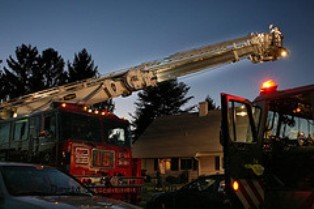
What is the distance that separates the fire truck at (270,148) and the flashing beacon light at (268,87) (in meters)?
0.02

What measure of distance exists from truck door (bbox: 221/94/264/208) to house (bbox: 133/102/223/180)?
→ 23.0 metres

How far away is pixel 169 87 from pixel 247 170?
2171 inches

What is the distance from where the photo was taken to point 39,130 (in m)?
11.0

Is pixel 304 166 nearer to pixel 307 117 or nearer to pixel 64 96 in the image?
pixel 307 117

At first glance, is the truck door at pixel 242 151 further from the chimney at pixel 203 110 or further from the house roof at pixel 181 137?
the chimney at pixel 203 110

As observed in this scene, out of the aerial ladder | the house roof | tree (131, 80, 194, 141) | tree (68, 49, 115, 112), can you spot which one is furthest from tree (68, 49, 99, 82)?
the aerial ladder

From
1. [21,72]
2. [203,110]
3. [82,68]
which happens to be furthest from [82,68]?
[203,110]

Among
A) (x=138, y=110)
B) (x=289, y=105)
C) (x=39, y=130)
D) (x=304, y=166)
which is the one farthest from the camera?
(x=138, y=110)

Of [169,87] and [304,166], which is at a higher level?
[169,87]

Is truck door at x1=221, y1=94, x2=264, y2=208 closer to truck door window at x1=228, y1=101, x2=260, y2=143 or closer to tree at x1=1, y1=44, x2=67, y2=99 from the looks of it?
truck door window at x1=228, y1=101, x2=260, y2=143

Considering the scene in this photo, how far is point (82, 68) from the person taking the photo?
5475 centimetres

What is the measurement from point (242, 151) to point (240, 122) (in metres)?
0.41

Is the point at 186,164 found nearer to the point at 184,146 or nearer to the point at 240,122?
the point at 184,146

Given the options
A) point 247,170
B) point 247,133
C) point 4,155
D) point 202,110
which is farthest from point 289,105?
point 202,110
